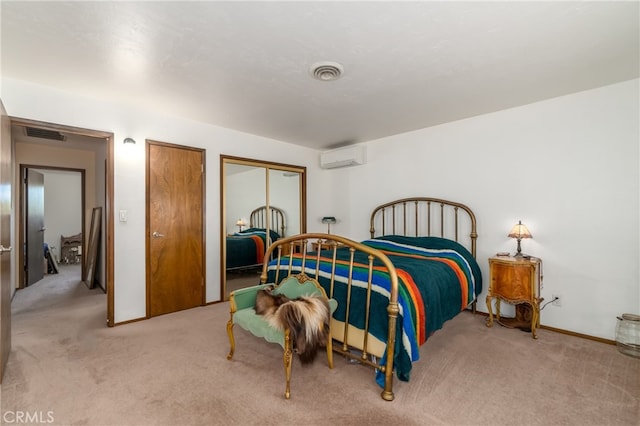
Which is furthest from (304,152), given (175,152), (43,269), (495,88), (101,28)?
(43,269)

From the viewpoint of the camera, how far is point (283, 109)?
3330 mm

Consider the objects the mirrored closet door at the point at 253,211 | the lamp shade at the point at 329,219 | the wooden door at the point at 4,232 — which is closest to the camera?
the wooden door at the point at 4,232

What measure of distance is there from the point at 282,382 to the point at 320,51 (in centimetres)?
244

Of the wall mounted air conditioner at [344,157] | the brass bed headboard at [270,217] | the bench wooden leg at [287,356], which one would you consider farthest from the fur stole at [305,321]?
the wall mounted air conditioner at [344,157]

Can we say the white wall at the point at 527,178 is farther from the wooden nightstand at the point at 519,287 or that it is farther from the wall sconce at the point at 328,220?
the wall sconce at the point at 328,220

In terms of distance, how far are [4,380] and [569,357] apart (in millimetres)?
4420

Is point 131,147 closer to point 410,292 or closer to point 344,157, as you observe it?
point 344,157

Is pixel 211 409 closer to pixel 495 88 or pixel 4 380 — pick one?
pixel 4 380

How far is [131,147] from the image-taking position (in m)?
3.27

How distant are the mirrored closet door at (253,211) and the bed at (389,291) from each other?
1486mm

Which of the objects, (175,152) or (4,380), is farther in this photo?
(175,152)

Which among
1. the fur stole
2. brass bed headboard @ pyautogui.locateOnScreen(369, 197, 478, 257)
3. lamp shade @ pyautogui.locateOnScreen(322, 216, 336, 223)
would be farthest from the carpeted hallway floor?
lamp shade @ pyautogui.locateOnScreen(322, 216, 336, 223)

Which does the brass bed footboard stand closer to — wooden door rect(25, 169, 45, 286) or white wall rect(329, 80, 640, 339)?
white wall rect(329, 80, 640, 339)

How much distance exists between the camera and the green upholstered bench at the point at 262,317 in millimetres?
1967
